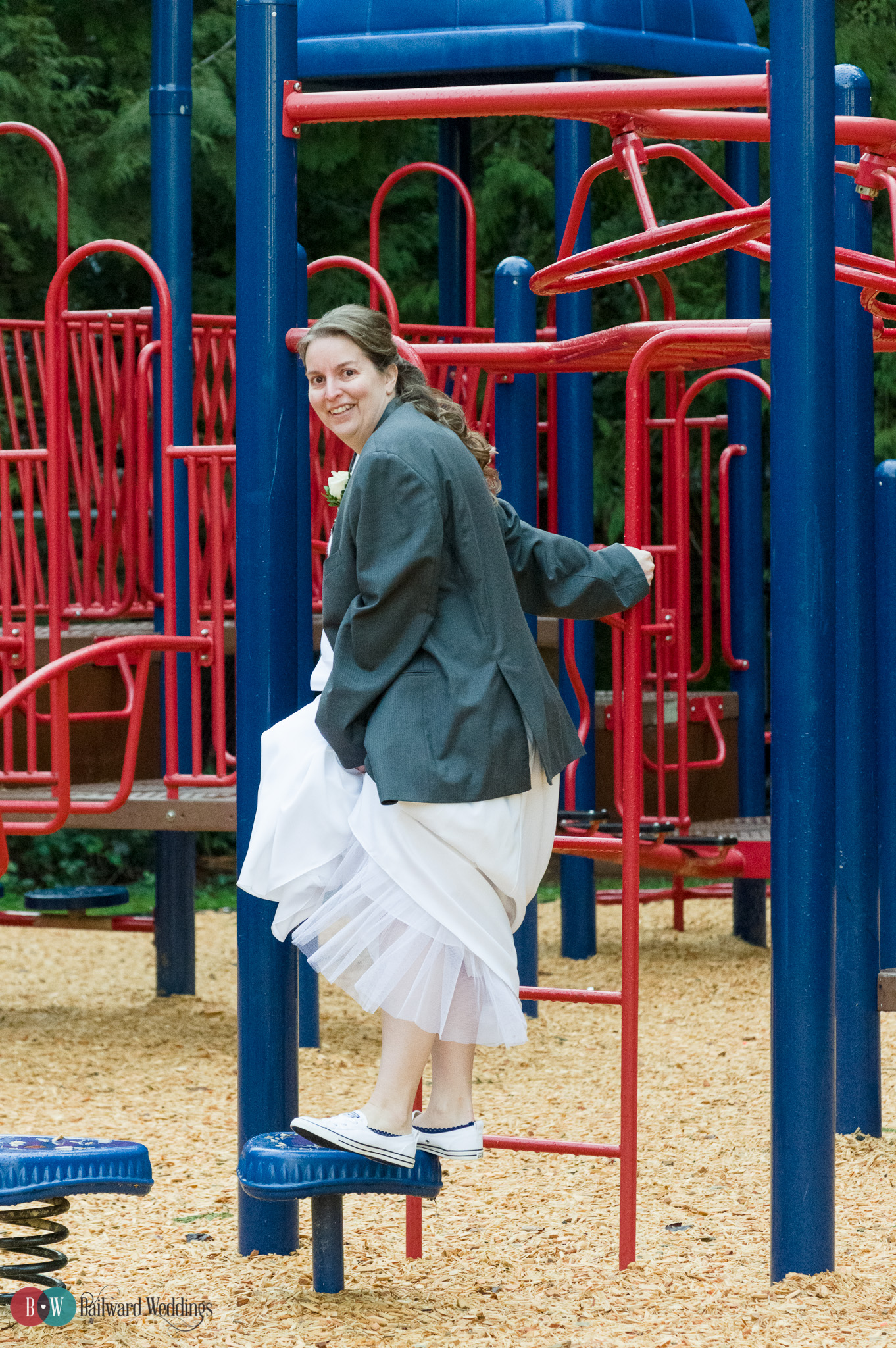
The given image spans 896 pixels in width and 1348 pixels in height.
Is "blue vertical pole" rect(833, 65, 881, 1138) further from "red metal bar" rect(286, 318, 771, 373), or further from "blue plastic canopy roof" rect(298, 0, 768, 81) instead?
"blue plastic canopy roof" rect(298, 0, 768, 81)

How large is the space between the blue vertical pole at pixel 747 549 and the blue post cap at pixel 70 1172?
4.52m

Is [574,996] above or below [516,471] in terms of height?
below

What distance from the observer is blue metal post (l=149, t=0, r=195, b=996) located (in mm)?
6270

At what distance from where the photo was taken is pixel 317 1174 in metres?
3.02

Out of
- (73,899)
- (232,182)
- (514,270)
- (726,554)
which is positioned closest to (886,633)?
(514,270)

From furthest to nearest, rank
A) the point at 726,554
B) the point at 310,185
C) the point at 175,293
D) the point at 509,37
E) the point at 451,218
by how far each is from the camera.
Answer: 1. the point at 310,185
2. the point at 451,218
3. the point at 726,554
4. the point at 509,37
5. the point at 175,293

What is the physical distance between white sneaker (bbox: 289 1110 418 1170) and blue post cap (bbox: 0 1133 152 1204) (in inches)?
11.8

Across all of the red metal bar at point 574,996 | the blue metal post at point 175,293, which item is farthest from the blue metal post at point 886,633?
the blue metal post at point 175,293

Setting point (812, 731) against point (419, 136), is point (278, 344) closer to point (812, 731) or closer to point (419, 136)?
point (812, 731)

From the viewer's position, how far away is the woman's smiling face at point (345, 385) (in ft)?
10.0

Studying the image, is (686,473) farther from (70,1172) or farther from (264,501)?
(70,1172)

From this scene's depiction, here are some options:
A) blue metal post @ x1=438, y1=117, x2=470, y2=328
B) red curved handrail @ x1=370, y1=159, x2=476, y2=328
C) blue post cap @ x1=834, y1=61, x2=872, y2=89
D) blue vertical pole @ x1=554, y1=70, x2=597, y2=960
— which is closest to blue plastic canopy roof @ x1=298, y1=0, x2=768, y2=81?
blue vertical pole @ x1=554, y1=70, x2=597, y2=960

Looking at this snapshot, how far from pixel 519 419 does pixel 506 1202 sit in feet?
9.20

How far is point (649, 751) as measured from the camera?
288 inches
